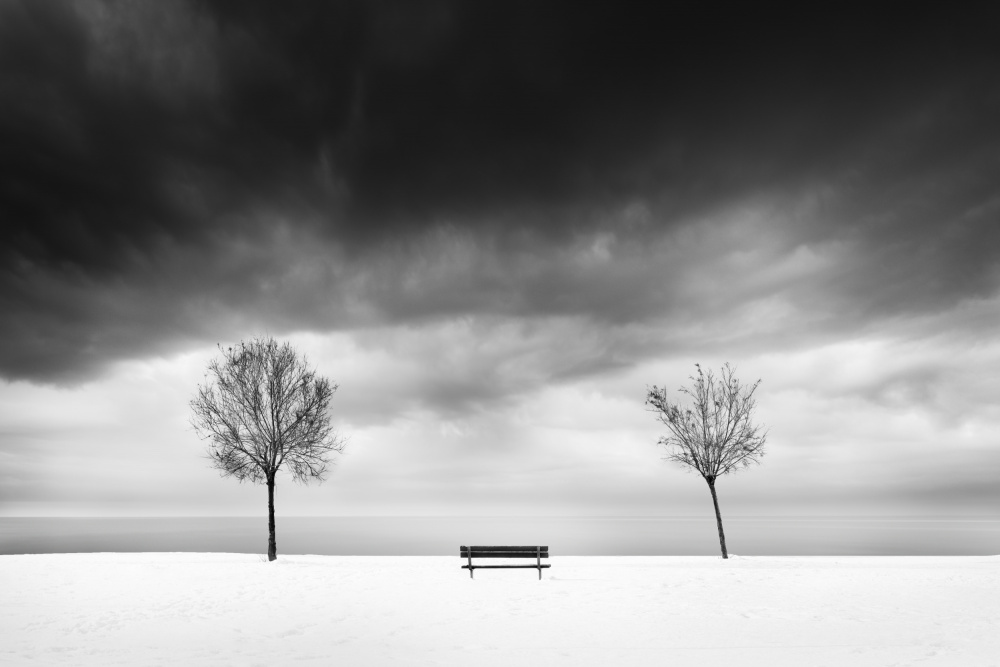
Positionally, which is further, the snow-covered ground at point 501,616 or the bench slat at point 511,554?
the bench slat at point 511,554

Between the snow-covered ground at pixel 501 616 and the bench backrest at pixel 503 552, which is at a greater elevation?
the bench backrest at pixel 503 552

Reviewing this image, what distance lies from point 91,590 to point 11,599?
5.74 ft

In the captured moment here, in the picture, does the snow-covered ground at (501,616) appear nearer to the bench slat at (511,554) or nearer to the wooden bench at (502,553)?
the wooden bench at (502,553)

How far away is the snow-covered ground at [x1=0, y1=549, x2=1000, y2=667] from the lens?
953cm

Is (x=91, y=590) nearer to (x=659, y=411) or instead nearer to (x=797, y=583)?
(x=797, y=583)

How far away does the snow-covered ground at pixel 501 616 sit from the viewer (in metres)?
9.53

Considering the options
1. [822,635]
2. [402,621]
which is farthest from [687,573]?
[402,621]

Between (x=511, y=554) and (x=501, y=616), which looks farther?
(x=511, y=554)

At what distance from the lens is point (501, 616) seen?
1264cm

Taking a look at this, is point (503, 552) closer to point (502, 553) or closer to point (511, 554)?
point (502, 553)

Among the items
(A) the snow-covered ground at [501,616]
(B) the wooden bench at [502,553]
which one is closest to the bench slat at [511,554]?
(B) the wooden bench at [502,553]

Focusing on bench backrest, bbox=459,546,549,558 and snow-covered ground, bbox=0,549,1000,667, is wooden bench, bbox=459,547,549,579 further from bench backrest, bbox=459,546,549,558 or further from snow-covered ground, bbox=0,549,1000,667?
snow-covered ground, bbox=0,549,1000,667

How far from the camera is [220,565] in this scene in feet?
72.9

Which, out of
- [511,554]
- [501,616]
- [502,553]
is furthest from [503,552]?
[501,616]
